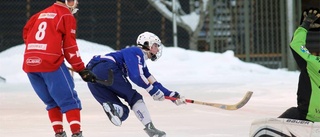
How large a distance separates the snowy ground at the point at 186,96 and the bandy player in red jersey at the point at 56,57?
1.19 meters

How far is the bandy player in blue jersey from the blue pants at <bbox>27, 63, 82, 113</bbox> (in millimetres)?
621

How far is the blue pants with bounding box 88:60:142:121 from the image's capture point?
706 cm

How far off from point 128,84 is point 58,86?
0.84m

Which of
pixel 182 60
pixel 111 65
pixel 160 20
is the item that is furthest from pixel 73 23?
pixel 160 20

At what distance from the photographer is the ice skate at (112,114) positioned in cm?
701

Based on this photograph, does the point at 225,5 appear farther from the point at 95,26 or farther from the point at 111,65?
the point at 111,65

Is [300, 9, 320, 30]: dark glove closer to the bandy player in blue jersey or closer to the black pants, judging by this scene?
the black pants

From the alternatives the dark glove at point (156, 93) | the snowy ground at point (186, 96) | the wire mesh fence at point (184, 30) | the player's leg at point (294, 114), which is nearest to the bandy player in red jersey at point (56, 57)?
the dark glove at point (156, 93)

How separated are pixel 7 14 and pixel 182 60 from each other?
3561 millimetres

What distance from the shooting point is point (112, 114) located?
7.03 metres

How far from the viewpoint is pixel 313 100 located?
569cm

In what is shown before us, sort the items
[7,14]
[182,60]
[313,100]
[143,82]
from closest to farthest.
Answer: [313,100]
[143,82]
[182,60]
[7,14]

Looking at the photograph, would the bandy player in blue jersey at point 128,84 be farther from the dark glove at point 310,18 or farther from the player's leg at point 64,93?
the dark glove at point 310,18

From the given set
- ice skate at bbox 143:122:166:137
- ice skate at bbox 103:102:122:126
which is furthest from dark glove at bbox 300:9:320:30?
ice skate at bbox 103:102:122:126
